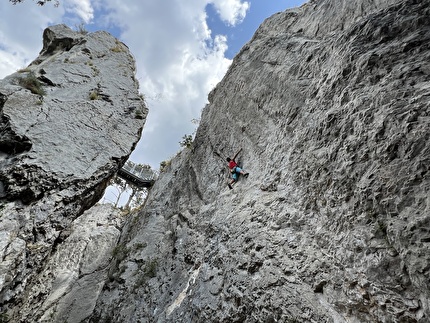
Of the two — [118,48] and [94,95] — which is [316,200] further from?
[118,48]

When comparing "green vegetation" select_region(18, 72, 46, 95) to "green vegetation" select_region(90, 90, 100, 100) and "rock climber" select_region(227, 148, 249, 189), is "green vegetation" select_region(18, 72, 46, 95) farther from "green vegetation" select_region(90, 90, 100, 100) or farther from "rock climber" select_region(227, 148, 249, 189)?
"rock climber" select_region(227, 148, 249, 189)

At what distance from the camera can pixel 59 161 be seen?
9828 mm

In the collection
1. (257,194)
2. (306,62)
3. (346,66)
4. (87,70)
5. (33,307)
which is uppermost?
(87,70)

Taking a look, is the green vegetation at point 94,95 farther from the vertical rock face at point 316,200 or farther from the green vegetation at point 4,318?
the green vegetation at point 4,318

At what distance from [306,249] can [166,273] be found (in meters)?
5.71

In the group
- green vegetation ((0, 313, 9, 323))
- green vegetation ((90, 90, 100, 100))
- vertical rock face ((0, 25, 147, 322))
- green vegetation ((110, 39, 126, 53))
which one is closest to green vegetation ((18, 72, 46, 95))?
vertical rock face ((0, 25, 147, 322))

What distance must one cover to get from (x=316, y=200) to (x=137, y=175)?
26045 millimetres

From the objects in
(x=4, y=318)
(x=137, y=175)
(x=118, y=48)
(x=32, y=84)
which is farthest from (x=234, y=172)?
(x=137, y=175)

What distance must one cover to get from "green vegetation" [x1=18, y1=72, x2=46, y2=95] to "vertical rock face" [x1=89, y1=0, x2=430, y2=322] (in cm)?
823

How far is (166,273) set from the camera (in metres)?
9.26

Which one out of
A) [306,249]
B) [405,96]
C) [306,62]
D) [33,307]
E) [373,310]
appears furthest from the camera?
[33,307]

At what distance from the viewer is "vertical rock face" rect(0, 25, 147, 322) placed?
26.9 feet

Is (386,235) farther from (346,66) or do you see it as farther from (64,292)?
(64,292)

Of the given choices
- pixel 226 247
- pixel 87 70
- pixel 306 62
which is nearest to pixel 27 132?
pixel 87 70
